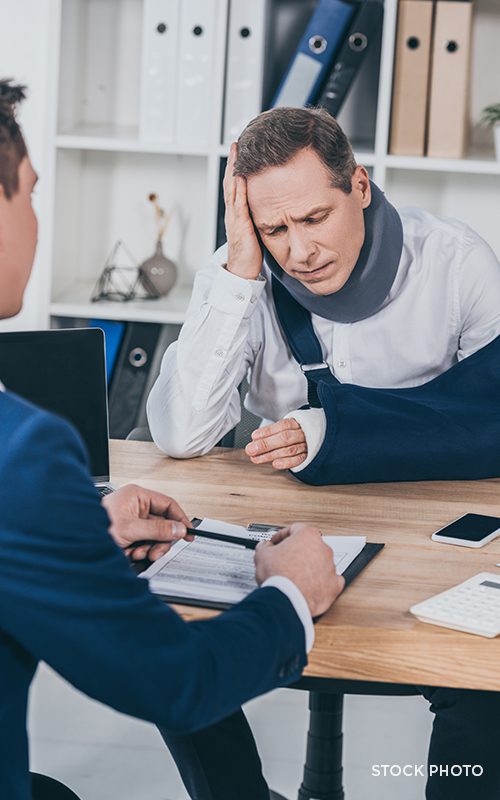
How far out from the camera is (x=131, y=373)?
9.35ft

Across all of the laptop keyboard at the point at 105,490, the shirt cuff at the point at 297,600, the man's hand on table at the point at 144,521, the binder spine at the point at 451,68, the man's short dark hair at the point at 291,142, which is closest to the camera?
the shirt cuff at the point at 297,600

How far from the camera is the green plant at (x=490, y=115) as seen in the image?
275 cm

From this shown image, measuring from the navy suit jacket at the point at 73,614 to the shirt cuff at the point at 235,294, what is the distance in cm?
94

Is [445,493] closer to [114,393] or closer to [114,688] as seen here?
[114,688]

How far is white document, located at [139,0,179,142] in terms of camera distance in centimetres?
267

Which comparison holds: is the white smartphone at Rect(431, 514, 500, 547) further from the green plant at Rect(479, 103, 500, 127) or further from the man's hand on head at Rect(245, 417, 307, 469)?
the green plant at Rect(479, 103, 500, 127)

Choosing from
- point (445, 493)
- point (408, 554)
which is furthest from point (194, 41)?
point (408, 554)

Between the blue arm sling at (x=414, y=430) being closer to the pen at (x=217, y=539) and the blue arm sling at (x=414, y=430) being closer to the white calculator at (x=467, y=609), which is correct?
the pen at (x=217, y=539)

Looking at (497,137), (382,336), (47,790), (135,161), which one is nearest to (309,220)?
(382,336)

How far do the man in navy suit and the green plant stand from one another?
209cm

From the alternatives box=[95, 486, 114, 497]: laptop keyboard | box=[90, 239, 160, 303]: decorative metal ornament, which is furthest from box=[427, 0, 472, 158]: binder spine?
box=[95, 486, 114, 497]: laptop keyboard

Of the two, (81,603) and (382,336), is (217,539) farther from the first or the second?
(382,336)

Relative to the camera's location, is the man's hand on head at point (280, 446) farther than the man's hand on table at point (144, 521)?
Yes

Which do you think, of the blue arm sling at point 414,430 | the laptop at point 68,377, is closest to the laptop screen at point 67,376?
the laptop at point 68,377
